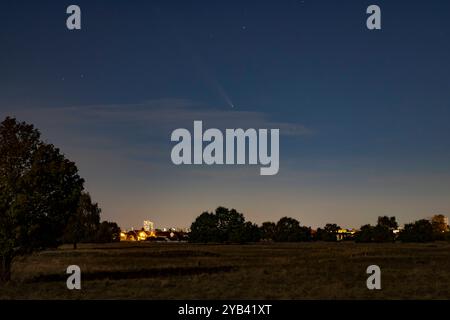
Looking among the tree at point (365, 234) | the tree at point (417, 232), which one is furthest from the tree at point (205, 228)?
the tree at point (417, 232)

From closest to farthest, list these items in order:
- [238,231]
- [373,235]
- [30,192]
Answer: [30,192]
[238,231]
[373,235]

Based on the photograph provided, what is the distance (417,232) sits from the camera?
18262cm

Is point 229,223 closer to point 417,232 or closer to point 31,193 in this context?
point 417,232

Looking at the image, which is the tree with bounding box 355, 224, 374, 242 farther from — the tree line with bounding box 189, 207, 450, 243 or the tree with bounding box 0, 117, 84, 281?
the tree with bounding box 0, 117, 84, 281

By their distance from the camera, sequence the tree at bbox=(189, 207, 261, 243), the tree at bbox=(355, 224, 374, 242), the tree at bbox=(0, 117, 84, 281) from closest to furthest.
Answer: the tree at bbox=(0, 117, 84, 281), the tree at bbox=(189, 207, 261, 243), the tree at bbox=(355, 224, 374, 242)

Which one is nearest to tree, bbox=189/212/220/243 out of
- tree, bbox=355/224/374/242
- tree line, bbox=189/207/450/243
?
tree line, bbox=189/207/450/243

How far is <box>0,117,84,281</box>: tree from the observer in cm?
3331

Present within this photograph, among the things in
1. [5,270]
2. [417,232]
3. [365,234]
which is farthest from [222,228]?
[5,270]

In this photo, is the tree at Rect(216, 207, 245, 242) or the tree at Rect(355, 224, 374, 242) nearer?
the tree at Rect(216, 207, 245, 242)

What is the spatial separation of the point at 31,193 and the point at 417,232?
165 meters

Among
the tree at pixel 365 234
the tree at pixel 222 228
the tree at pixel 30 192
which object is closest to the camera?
the tree at pixel 30 192

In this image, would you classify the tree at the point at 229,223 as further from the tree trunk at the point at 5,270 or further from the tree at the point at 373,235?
the tree trunk at the point at 5,270

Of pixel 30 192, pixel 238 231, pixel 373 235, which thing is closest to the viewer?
pixel 30 192

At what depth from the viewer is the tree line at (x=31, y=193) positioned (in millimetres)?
33312
